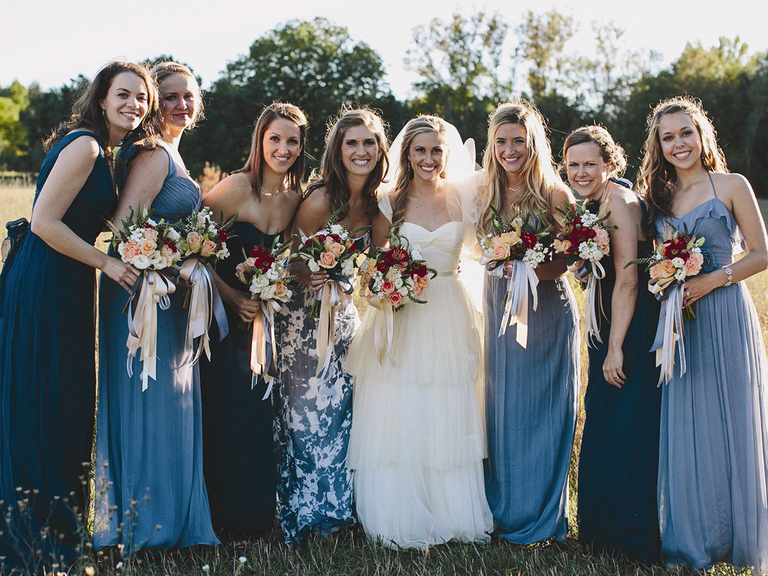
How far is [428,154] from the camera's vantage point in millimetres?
4883

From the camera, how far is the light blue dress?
184 inches

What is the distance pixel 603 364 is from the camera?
446cm

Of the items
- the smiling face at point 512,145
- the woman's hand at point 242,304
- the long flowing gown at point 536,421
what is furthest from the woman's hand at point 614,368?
the woman's hand at point 242,304

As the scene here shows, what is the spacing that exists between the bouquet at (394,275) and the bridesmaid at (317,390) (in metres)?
0.43

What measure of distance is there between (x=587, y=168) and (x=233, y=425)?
296 centimetres

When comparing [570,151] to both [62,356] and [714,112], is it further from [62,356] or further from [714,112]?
[714,112]

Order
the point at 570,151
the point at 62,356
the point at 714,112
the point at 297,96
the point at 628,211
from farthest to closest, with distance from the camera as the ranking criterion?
1. the point at 297,96
2. the point at 714,112
3. the point at 570,151
4. the point at 628,211
5. the point at 62,356

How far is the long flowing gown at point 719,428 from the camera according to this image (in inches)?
161

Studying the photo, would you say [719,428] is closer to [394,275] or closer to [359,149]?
[394,275]

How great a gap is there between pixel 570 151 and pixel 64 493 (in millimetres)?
3914

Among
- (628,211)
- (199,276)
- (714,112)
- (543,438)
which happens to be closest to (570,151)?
(628,211)

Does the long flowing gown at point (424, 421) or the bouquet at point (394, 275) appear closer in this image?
the bouquet at point (394, 275)

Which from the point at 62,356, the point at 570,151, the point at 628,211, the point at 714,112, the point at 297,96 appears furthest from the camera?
the point at 297,96

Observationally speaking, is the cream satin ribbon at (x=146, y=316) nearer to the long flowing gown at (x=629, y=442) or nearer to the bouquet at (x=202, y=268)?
the bouquet at (x=202, y=268)
